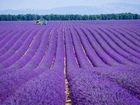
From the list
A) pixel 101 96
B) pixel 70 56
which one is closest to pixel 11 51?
pixel 70 56

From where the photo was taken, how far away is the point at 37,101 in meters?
6.14

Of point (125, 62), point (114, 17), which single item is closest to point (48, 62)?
point (125, 62)

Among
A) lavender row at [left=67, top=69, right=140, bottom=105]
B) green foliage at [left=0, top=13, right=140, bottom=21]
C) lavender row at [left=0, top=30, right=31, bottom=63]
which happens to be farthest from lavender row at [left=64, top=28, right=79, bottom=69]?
green foliage at [left=0, top=13, right=140, bottom=21]

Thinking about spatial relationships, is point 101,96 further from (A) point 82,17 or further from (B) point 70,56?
(A) point 82,17

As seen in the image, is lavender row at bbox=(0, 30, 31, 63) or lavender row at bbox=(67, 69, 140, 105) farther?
lavender row at bbox=(0, 30, 31, 63)

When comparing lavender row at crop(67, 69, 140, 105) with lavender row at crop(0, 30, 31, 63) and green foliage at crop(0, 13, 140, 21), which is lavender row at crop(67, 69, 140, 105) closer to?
lavender row at crop(0, 30, 31, 63)

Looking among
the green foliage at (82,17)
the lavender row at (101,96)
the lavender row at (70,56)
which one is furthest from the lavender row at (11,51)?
the green foliage at (82,17)

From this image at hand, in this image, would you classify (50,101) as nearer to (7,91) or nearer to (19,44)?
(7,91)

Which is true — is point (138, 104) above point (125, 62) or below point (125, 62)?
above

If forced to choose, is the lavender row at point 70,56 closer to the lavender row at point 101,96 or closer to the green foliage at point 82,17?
the lavender row at point 101,96

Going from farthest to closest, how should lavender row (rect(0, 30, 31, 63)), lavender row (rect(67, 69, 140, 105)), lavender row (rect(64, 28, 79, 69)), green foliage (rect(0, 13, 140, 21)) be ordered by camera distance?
green foliage (rect(0, 13, 140, 21)) → lavender row (rect(0, 30, 31, 63)) → lavender row (rect(64, 28, 79, 69)) → lavender row (rect(67, 69, 140, 105))

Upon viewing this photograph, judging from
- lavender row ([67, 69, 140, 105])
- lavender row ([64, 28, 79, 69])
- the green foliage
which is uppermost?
the green foliage

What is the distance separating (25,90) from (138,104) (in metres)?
3.79

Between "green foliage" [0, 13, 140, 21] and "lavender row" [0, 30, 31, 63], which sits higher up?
"green foliage" [0, 13, 140, 21]
